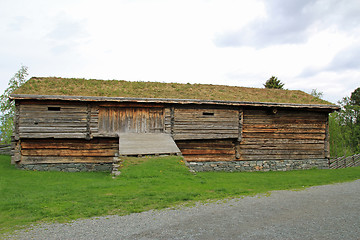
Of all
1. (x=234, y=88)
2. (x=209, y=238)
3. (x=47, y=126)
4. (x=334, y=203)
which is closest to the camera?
(x=209, y=238)

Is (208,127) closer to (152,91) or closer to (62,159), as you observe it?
(152,91)

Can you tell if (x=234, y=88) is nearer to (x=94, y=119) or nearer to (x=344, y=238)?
(x=94, y=119)

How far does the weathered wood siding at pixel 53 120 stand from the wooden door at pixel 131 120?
1011 millimetres

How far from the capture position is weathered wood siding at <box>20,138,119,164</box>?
673 inches

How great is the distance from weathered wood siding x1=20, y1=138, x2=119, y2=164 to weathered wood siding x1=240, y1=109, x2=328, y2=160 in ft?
28.0

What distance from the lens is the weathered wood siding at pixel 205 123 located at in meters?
18.3

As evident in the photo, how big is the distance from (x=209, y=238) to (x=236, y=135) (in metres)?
14.1

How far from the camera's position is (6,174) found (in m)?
15.1

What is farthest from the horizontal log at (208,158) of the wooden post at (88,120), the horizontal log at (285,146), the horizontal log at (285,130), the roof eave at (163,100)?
the wooden post at (88,120)

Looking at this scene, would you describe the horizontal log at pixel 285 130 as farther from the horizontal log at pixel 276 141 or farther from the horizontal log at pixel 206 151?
the horizontal log at pixel 206 151

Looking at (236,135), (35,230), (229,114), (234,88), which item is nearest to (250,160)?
(236,135)

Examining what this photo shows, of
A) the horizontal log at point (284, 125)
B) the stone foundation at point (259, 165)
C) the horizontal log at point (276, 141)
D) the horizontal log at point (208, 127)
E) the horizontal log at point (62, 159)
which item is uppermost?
the horizontal log at point (284, 125)

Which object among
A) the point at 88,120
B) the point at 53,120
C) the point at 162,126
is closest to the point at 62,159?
the point at 53,120

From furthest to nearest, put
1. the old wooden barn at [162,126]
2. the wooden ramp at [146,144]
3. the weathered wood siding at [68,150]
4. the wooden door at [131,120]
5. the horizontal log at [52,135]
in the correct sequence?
1. the wooden door at [131,120]
2. the weathered wood siding at [68,150]
3. the old wooden barn at [162,126]
4. the horizontal log at [52,135]
5. the wooden ramp at [146,144]
